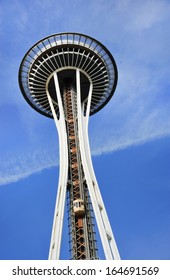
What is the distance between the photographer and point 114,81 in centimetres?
5478

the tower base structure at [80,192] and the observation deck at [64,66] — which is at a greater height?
the observation deck at [64,66]

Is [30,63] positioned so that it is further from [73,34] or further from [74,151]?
[74,151]

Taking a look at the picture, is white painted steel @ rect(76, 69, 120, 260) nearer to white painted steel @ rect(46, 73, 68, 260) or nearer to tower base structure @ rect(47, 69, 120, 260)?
tower base structure @ rect(47, 69, 120, 260)

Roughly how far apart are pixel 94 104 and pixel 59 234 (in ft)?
92.6

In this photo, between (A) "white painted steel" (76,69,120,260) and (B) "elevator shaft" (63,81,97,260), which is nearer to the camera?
(A) "white painted steel" (76,69,120,260)

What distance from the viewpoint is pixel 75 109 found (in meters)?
48.5

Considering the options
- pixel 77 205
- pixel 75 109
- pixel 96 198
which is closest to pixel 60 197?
pixel 77 205

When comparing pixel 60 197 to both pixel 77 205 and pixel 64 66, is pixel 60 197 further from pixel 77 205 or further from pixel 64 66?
pixel 64 66

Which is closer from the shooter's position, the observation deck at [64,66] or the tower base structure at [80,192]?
the tower base structure at [80,192]

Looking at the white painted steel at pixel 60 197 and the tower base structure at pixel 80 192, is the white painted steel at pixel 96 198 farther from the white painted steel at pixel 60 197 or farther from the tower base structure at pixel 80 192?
the white painted steel at pixel 60 197

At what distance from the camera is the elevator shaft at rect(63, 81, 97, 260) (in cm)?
3641

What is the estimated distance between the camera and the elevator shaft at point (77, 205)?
36406 mm

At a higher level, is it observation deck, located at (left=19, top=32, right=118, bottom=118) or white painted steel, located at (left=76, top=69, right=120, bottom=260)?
observation deck, located at (left=19, top=32, right=118, bottom=118)
